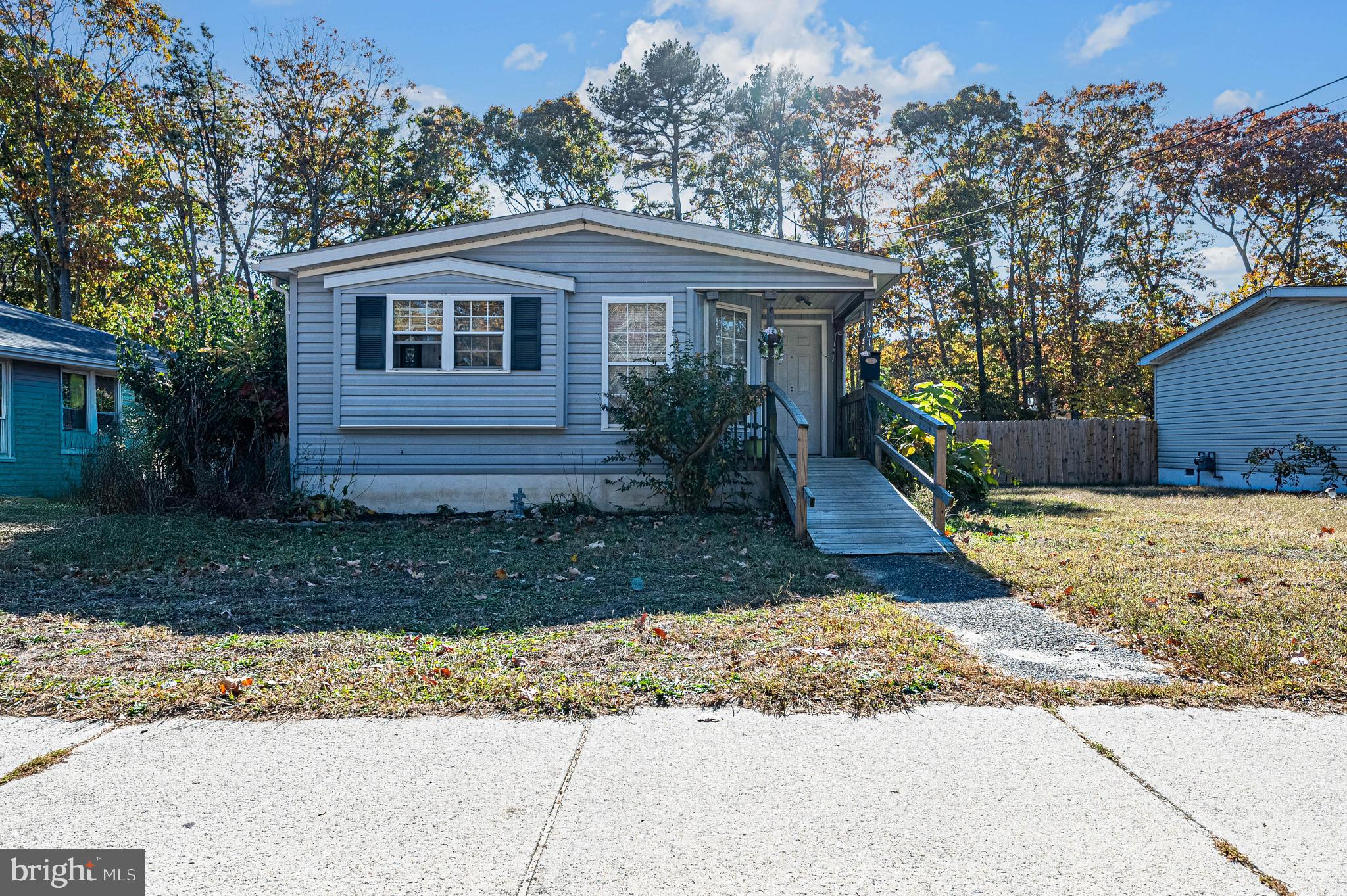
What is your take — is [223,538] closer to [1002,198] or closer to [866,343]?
[866,343]

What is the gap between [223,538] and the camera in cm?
838

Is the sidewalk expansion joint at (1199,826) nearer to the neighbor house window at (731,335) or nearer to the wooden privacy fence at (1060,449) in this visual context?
the neighbor house window at (731,335)

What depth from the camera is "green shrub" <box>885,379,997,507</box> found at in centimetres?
1146

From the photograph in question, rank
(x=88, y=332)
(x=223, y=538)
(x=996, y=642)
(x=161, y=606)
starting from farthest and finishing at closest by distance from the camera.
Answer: (x=88, y=332) < (x=223, y=538) < (x=161, y=606) < (x=996, y=642)

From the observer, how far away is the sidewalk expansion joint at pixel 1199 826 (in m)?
2.26

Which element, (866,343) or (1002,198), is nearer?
(866,343)

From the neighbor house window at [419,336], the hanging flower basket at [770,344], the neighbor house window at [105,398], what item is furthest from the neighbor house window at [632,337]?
the neighbor house window at [105,398]

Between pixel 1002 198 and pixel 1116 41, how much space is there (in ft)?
26.0

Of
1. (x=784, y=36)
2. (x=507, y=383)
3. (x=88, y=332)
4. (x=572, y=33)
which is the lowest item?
(x=507, y=383)

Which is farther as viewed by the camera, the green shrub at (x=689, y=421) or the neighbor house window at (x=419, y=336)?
the neighbor house window at (x=419, y=336)

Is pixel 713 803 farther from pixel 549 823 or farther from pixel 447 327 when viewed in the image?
pixel 447 327

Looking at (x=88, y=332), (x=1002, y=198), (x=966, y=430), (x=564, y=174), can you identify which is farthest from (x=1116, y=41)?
(x=88, y=332)

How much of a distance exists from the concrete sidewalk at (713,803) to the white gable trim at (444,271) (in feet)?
25.6

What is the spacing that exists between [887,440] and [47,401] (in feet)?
48.6
